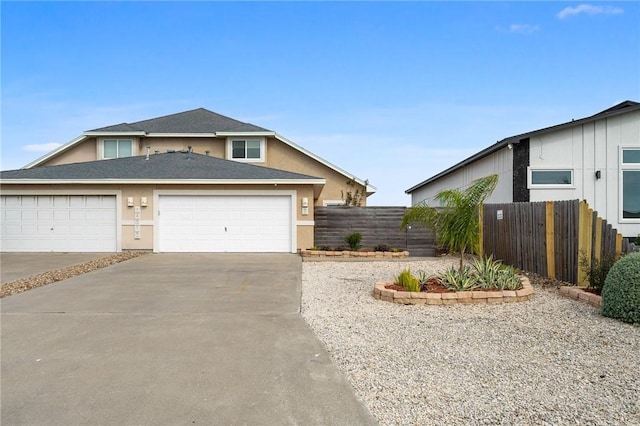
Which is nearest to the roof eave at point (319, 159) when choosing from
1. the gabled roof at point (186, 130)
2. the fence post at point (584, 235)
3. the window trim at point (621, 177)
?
the gabled roof at point (186, 130)

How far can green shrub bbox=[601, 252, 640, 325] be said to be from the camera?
643 centimetres

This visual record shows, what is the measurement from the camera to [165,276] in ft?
36.1

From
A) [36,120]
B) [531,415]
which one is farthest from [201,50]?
[531,415]

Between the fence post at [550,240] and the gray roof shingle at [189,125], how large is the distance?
1507cm

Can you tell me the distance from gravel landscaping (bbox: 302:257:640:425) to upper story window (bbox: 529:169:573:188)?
268 inches

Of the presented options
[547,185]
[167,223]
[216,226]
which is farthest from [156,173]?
[547,185]

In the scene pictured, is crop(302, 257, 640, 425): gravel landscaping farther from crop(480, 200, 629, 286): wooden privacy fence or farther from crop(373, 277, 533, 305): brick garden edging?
crop(480, 200, 629, 286): wooden privacy fence

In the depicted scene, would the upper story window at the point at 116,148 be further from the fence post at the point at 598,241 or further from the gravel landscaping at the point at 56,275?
the fence post at the point at 598,241

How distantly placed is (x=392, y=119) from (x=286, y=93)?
13.9 ft

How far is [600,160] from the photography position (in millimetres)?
14422

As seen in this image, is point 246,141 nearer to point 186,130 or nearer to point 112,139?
point 186,130

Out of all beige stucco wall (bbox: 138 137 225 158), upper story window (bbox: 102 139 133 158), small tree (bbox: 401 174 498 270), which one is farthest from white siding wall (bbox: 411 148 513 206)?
upper story window (bbox: 102 139 133 158)

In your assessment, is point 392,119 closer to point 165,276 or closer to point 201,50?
point 201,50

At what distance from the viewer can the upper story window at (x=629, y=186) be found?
14.4 meters
